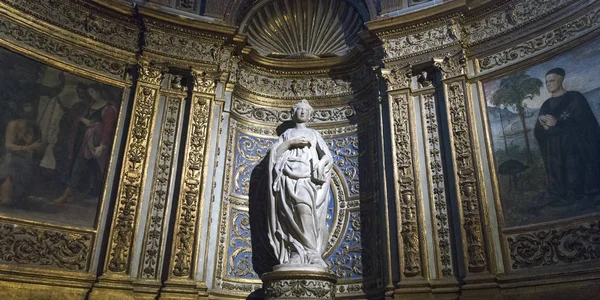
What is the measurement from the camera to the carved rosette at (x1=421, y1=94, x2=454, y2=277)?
688 cm

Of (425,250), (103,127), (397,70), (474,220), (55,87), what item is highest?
(397,70)

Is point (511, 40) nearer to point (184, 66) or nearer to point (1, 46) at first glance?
point (184, 66)

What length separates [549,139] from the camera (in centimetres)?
674

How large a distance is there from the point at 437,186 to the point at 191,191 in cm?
393

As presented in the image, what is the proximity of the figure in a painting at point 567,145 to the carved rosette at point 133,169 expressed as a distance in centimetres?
604

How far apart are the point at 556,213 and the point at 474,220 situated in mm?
1058

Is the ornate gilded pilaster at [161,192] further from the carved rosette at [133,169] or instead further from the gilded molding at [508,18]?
the gilded molding at [508,18]

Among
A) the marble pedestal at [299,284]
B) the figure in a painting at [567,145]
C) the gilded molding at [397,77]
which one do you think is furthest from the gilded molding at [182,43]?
the figure in a painting at [567,145]

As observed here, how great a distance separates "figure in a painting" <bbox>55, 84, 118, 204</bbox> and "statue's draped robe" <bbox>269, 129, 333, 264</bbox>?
8.91 ft

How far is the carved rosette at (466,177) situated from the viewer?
6.65 m

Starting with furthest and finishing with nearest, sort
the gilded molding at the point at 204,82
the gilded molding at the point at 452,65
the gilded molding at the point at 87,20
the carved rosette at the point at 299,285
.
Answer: the gilded molding at the point at 204,82 < the gilded molding at the point at 452,65 < the gilded molding at the point at 87,20 < the carved rosette at the point at 299,285

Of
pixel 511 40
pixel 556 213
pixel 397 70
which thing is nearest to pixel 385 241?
pixel 556 213

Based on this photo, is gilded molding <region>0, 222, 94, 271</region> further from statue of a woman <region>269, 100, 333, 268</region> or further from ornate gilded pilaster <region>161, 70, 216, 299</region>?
statue of a woman <region>269, 100, 333, 268</region>

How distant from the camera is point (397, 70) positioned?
8.27 metres
